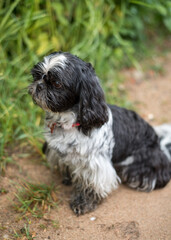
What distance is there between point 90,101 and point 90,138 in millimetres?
411

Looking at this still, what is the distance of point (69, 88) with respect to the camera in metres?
2.44

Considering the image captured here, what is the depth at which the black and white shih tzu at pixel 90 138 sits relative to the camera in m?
2.45

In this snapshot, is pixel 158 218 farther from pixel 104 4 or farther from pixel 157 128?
pixel 104 4

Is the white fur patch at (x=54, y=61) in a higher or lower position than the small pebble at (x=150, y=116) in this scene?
higher

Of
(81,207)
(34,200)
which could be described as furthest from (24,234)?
(81,207)

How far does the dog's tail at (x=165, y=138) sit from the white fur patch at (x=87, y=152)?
882 millimetres

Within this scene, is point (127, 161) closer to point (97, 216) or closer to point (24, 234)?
point (97, 216)

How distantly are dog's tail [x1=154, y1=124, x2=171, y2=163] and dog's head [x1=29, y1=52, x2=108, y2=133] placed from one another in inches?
51.5

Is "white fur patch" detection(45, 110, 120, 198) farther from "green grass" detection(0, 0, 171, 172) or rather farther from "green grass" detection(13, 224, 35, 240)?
"green grass" detection(0, 0, 171, 172)

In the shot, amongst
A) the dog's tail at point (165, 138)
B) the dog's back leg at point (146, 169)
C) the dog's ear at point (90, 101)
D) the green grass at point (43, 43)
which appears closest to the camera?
the dog's ear at point (90, 101)

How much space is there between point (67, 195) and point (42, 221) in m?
0.54

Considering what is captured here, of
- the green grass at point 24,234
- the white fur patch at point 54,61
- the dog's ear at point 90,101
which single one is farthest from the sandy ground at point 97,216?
the white fur patch at point 54,61

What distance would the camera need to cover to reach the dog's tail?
3.53 m

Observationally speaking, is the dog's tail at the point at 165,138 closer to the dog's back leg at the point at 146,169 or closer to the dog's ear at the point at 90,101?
the dog's back leg at the point at 146,169
